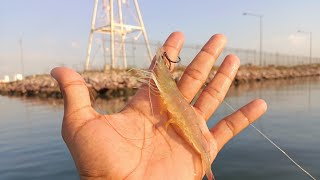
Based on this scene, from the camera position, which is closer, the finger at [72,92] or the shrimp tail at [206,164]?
the finger at [72,92]

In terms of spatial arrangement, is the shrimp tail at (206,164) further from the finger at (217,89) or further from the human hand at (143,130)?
the finger at (217,89)

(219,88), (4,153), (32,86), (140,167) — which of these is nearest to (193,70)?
(219,88)

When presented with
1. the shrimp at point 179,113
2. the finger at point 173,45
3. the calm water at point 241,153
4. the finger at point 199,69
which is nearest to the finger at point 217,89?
the finger at point 199,69

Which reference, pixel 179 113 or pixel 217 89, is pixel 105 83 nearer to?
pixel 217 89

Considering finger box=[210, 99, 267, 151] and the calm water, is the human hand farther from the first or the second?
the calm water

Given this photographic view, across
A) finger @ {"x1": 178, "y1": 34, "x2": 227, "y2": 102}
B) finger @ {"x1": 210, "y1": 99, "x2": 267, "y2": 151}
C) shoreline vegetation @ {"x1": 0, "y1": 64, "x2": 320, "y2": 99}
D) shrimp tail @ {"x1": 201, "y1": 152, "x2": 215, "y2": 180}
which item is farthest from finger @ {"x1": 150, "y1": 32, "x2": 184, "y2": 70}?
shoreline vegetation @ {"x1": 0, "y1": 64, "x2": 320, "y2": 99}

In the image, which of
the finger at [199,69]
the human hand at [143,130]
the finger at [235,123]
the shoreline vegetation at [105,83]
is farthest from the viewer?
the shoreline vegetation at [105,83]

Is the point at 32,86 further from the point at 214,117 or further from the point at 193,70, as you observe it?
the point at 193,70
